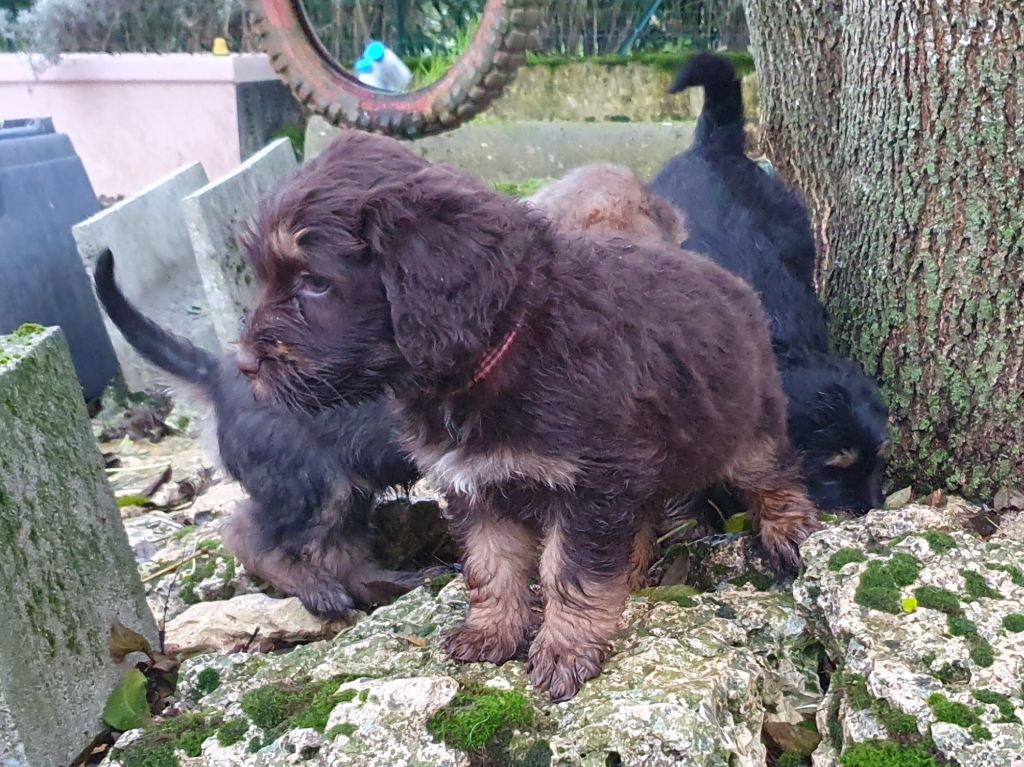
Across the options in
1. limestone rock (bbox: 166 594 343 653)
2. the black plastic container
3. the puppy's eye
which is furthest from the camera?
the black plastic container

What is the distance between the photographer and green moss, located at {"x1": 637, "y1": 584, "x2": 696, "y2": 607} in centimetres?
338

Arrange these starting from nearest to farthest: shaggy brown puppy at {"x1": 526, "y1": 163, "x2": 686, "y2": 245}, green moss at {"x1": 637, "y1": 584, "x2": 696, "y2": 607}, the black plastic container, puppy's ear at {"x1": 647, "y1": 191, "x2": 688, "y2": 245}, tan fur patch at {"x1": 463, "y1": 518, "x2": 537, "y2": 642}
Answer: tan fur patch at {"x1": 463, "y1": 518, "x2": 537, "y2": 642} < green moss at {"x1": 637, "y1": 584, "x2": 696, "y2": 607} < shaggy brown puppy at {"x1": 526, "y1": 163, "x2": 686, "y2": 245} < puppy's ear at {"x1": 647, "y1": 191, "x2": 688, "y2": 245} < the black plastic container

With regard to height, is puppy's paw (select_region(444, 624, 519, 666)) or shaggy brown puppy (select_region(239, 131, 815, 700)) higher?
shaggy brown puppy (select_region(239, 131, 815, 700))

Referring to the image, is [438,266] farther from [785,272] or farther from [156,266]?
[156,266]

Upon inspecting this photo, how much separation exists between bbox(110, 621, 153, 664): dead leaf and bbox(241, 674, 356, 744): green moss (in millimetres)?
510

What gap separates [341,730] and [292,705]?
11.2 inches

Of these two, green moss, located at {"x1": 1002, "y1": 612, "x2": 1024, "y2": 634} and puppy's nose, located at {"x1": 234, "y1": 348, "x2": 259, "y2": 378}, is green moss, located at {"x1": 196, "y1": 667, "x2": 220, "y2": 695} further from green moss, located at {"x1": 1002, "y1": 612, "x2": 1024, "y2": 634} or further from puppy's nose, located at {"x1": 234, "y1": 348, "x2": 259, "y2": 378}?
green moss, located at {"x1": 1002, "y1": 612, "x2": 1024, "y2": 634}

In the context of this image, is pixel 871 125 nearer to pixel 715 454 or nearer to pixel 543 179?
pixel 715 454

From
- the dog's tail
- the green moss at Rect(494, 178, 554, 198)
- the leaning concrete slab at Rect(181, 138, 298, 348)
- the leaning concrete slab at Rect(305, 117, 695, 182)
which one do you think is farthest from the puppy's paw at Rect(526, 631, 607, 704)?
the leaning concrete slab at Rect(305, 117, 695, 182)

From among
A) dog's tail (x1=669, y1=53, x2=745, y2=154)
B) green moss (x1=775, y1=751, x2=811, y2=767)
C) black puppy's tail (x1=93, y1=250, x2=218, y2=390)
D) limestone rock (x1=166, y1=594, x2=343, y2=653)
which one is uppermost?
dog's tail (x1=669, y1=53, x2=745, y2=154)

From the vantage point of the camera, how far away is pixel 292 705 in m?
2.94

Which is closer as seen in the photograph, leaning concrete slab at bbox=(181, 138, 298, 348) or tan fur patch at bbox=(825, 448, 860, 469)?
tan fur patch at bbox=(825, 448, 860, 469)

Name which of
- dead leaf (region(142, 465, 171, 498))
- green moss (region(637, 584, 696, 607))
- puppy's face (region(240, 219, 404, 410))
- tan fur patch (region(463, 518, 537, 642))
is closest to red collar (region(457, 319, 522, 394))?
puppy's face (region(240, 219, 404, 410))

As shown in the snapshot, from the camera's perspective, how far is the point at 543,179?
→ 364 inches
